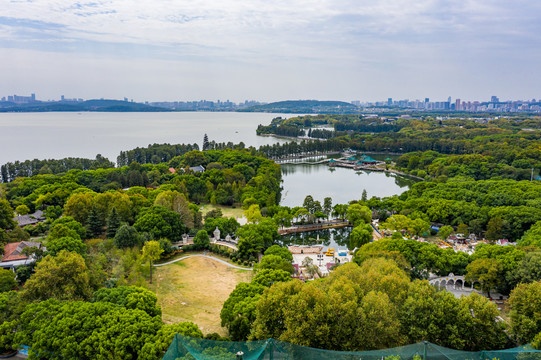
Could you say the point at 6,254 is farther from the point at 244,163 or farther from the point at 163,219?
the point at 244,163

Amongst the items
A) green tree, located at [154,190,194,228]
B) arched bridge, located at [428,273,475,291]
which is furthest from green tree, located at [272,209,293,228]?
arched bridge, located at [428,273,475,291]

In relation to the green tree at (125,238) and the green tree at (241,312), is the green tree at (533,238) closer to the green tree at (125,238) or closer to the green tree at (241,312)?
the green tree at (241,312)

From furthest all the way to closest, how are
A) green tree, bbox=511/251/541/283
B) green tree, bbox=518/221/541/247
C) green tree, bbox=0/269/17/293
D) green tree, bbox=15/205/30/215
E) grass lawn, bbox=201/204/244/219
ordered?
grass lawn, bbox=201/204/244/219 < green tree, bbox=15/205/30/215 < green tree, bbox=518/221/541/247 < green tree, bbox=511/251/541/283 < green tree, bbox=0/269/17/293

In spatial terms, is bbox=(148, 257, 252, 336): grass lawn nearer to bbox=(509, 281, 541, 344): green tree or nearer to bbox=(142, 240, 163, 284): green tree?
bbox=(142, 240, 163, 284): green tree

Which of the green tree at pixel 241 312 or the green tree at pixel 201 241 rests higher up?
the green tree at pixel 241 312

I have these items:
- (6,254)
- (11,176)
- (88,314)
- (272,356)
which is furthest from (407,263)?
(11,176)

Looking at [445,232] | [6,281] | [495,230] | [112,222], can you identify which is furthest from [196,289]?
[495,230]

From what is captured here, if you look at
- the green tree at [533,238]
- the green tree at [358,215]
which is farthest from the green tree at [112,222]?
the green tree at [533,238]
